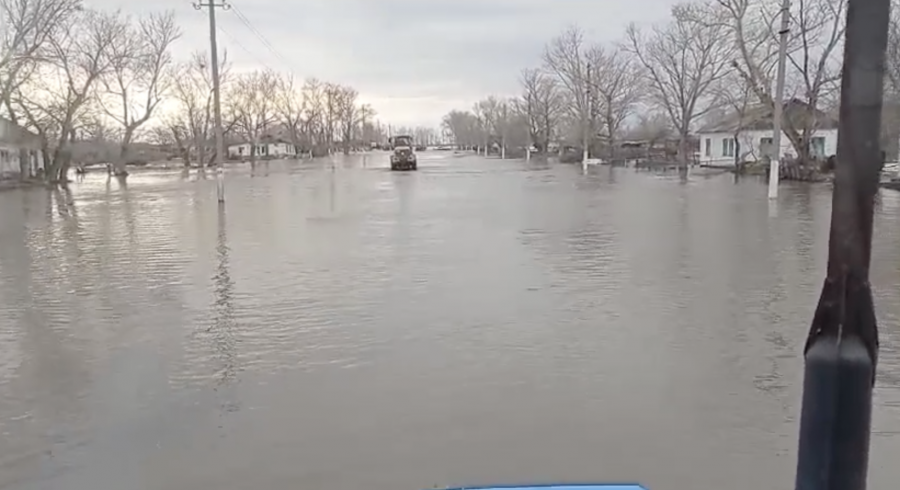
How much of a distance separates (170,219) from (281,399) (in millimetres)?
16483

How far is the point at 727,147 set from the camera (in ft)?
205

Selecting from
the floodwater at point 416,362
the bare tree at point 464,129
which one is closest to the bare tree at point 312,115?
the bare tree at point 464,129

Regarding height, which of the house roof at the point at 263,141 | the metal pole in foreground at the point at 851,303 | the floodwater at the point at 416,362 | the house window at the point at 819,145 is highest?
the house roof at the point at 263,141

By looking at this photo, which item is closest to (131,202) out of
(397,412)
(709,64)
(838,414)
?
(397,412)

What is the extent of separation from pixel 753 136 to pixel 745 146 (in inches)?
78.5

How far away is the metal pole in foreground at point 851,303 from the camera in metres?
2.35

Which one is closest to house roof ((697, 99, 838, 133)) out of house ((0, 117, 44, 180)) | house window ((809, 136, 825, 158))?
house window ((809, 136, 825, 158))

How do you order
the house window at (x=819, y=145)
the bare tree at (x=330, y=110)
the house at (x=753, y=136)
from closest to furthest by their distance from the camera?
the house at (x=753, y=136) < the house window at (x=819, y=145) < the bare tree at (x=330, y=110)

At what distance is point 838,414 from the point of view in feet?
7.72

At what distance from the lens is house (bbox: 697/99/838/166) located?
133 feet

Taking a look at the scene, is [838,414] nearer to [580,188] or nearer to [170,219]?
[170,219]

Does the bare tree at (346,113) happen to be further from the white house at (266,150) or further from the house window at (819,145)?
the house window at (819,145)

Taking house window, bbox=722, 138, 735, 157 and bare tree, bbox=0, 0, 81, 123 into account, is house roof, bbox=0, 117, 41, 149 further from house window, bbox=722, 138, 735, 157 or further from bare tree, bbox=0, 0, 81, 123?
house window, bbox=722, 138, 735, 157

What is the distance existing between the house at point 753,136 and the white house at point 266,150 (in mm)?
53880
